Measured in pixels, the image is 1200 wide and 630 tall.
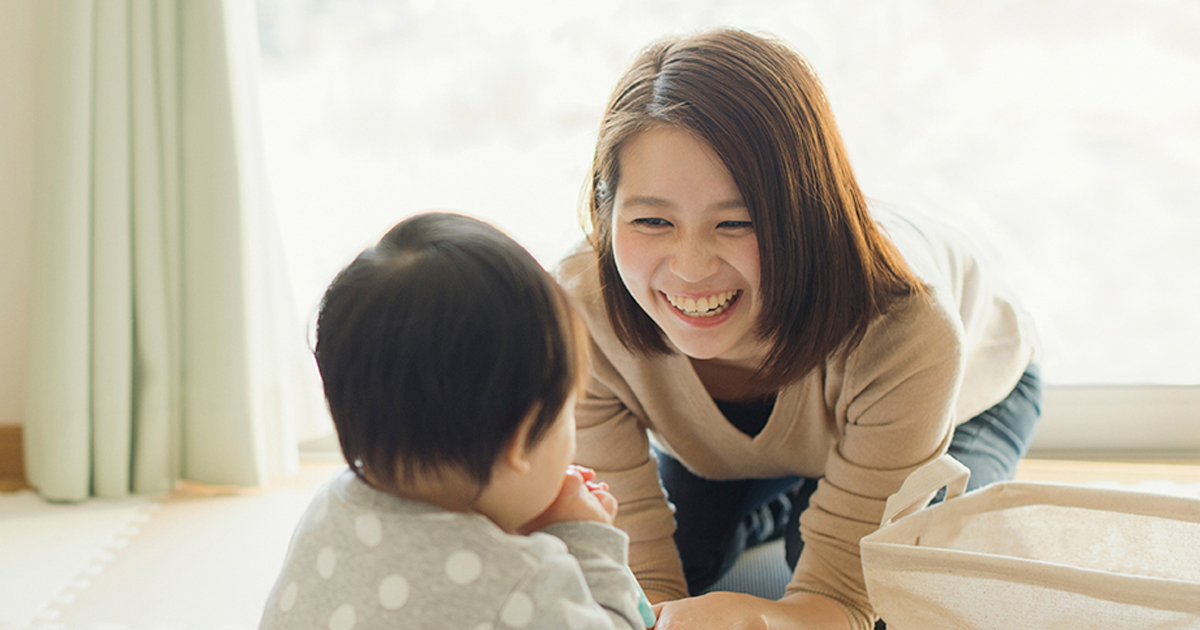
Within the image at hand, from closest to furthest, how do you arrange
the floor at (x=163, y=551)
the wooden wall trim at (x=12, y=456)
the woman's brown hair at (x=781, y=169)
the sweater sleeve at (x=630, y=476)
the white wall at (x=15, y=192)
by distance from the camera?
the woman's brown hair at (x=781, y=169) < the sweater sleeve at (x=630, y=476) < the floor at (x=163, y=551) < the white wall at (x=15, y=192) < the wooden wall trim at (x=12, y=456)

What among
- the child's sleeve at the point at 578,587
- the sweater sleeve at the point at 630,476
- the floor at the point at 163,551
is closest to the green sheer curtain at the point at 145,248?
the floor at the point at 163,551

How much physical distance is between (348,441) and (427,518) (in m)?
0.08

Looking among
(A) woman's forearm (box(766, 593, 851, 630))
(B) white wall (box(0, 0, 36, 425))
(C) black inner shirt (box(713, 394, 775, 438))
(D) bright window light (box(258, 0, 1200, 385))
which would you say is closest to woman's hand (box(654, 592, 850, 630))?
(A) woman's forearm (box(766, 593, 851, 630))

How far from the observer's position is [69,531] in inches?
60.1

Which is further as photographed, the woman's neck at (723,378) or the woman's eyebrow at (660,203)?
the woman's neck at (723,378)

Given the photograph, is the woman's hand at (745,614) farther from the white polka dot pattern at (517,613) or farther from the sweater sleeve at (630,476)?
the white polka dot pattern at (517,613)

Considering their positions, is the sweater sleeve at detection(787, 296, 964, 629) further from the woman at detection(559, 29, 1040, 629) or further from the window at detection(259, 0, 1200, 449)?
the window at detection(259, 0, 1200, 449)

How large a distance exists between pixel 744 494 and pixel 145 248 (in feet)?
3.55

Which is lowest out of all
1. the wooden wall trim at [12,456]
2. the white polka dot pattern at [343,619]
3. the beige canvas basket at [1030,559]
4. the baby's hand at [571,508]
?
the wooden wall trim at [12,456]

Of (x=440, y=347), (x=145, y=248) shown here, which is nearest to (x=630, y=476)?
(x=440, y=347)

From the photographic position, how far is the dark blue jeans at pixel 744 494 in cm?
129

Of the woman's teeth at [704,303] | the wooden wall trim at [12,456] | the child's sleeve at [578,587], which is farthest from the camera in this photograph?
the wooden wall trim at [12,456]

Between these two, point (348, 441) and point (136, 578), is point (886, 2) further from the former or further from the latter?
point (136, 578)

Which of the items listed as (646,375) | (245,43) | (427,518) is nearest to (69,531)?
(245,43)
